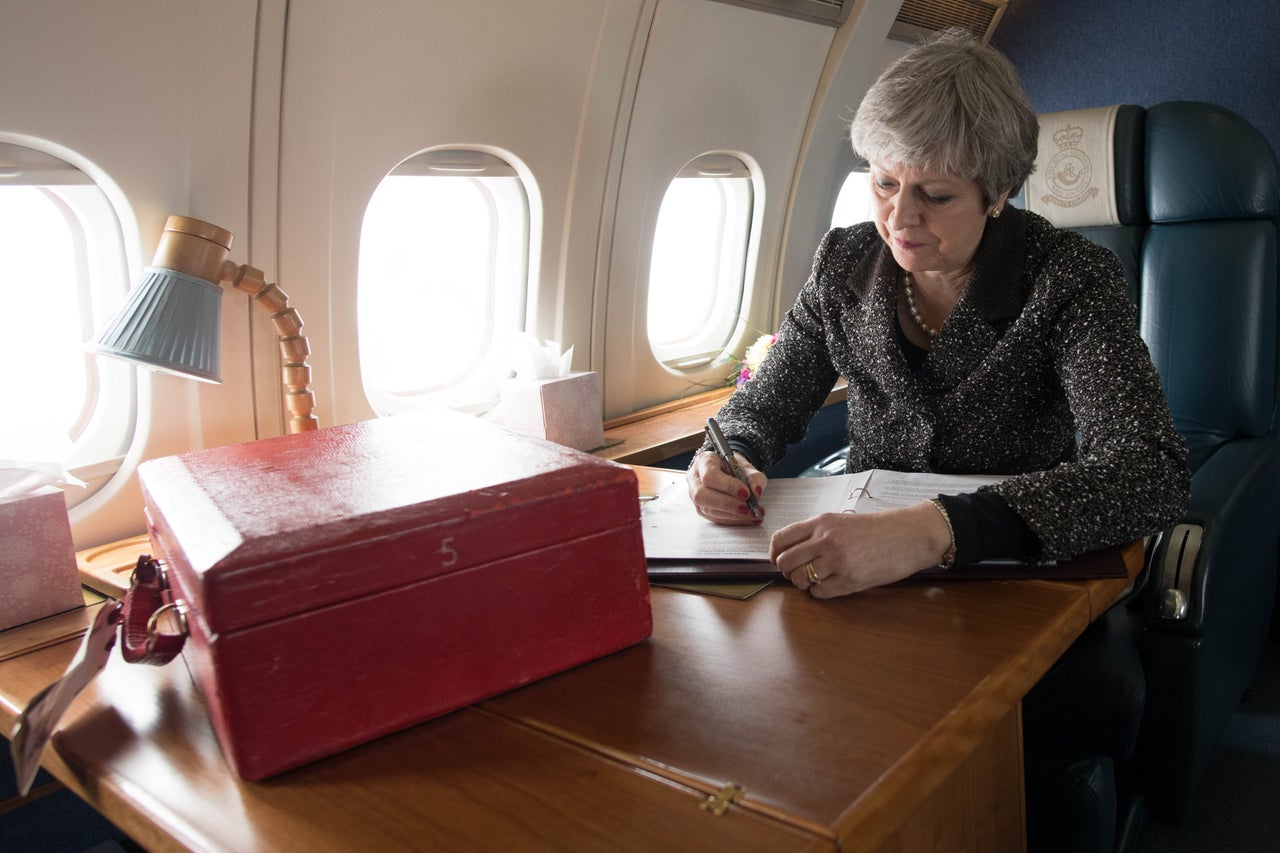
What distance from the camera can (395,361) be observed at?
279 centimetres

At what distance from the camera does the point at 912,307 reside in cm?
190

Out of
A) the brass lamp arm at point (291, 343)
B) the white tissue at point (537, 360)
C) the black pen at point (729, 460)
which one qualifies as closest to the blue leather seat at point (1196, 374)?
the black pen at point (729, 460)

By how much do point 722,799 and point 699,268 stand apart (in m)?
3.11

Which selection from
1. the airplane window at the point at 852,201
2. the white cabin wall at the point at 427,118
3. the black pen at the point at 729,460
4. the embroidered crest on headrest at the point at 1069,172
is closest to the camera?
the black pen at the point at 729,460

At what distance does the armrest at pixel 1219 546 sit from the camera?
6.22 ft

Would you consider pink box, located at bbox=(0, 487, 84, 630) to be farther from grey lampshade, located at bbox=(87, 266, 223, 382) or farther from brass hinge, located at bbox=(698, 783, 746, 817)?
brass hinge, located at bbox=(698, 783, 746, 817)

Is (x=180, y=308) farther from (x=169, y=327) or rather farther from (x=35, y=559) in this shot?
(x=35, y=559)

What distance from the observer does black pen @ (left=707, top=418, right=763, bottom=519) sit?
159 cm

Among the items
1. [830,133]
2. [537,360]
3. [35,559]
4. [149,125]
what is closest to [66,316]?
[149,125]

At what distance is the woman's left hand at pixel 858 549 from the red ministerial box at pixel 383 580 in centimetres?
25

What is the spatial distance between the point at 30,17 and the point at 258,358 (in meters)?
0.74

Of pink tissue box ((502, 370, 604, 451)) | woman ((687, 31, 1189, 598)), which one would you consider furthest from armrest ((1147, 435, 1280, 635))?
pink tissue box ((502, 370, 604, 451))

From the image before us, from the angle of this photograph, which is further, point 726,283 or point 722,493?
point 726,283

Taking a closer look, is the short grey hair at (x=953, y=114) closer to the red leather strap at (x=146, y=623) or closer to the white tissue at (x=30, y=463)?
the red leather strap at (x=146, y=623)
